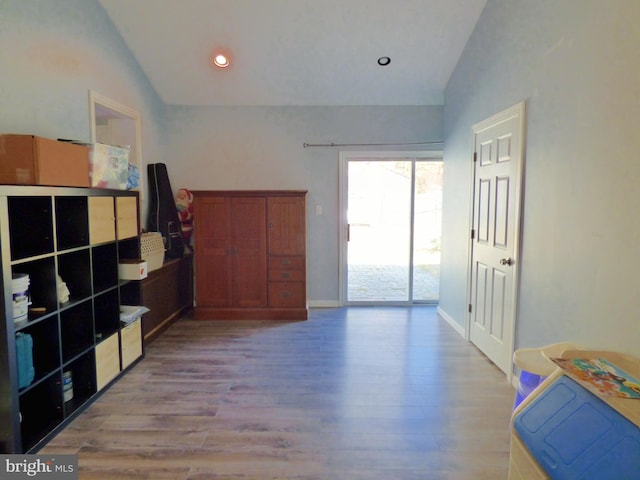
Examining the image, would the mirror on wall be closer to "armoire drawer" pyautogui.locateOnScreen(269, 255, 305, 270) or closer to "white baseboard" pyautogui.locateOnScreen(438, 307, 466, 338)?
"armoire drawer" pyautogui.locateOnScreen(269, 255, 305, 270)

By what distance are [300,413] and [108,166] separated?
Answer: 2.15 meters

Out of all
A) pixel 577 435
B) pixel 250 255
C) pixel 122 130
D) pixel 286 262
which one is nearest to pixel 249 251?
pixel 250 255

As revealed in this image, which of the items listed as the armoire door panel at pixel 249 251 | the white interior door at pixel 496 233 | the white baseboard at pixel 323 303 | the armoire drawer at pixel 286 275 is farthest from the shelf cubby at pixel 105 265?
the white interior door at pixel 496 233

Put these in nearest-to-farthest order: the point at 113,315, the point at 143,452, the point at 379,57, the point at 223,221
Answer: the point at 143,452 → the point at 113,315 → the point at 379,57 → the point at 223,221

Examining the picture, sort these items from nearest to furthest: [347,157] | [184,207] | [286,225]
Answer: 1. [286,225]
2. [184,207]
3. [347,157]

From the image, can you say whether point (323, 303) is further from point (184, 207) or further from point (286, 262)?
point (184, 207)

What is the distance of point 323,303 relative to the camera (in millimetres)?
4762

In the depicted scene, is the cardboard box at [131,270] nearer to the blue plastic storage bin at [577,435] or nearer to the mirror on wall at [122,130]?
the mirror on wall at [122,130]

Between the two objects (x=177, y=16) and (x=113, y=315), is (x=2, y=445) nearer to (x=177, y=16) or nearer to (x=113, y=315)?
(x=113, y=315)

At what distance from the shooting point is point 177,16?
3359 mm

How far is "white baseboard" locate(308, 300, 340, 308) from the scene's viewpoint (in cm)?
475

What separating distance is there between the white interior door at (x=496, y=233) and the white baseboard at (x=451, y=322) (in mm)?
205

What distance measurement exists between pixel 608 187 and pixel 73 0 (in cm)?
382

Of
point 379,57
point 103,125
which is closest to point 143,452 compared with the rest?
point 103,125
